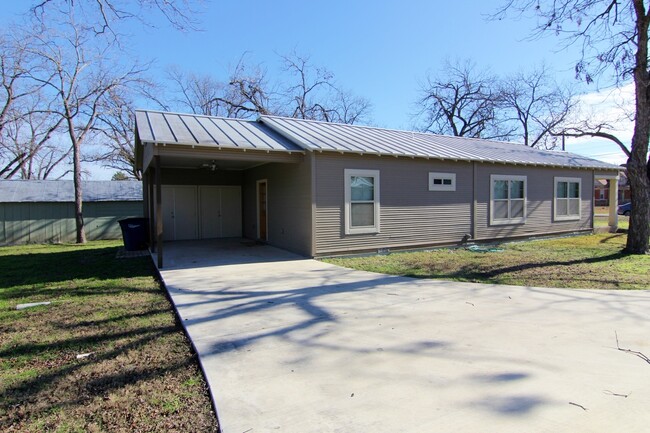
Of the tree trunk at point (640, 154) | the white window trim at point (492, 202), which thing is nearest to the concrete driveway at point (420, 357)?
the tree trunk at point (640, 154)

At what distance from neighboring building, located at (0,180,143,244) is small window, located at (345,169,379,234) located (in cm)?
1306

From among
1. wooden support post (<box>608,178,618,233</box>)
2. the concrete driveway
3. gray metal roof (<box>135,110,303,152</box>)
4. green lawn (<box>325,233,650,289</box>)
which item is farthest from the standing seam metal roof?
the concrete driveway

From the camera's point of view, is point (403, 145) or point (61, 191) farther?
point (61, 191)

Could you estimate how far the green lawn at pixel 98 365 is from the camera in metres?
2.75

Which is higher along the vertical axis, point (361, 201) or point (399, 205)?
point (361, 201)

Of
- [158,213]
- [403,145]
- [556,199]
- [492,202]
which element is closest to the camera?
[158,213]

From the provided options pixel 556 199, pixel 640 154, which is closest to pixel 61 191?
pixel 556 199

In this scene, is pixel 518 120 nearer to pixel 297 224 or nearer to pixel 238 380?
pixel 297 224

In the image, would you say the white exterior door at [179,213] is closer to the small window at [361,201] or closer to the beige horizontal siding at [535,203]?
the small window at [361,201]

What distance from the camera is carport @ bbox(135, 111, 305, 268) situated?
886 centimetres

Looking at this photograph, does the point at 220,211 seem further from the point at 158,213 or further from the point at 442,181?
the point at 442,181

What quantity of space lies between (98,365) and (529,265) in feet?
27.8

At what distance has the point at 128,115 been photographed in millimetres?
24781

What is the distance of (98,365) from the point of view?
365cm
